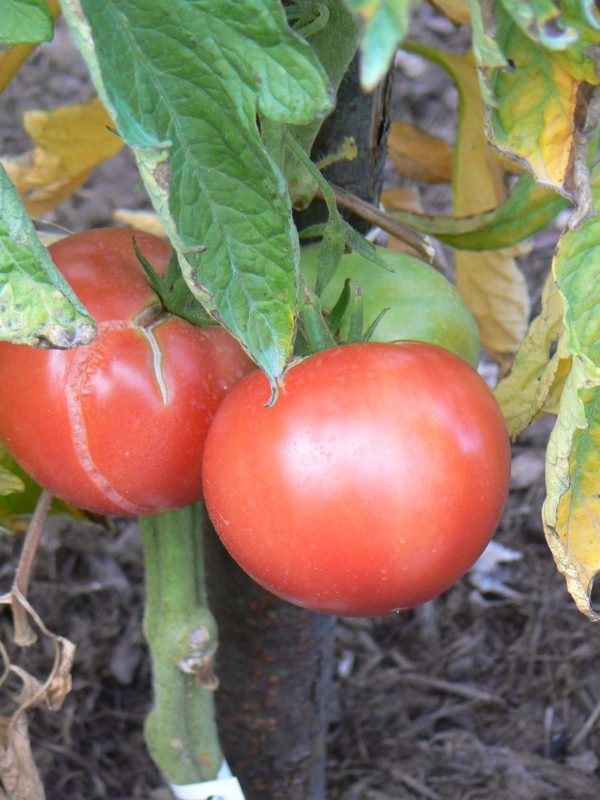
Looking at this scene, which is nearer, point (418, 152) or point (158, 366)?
point (158, 366)

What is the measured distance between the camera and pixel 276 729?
1146 mm

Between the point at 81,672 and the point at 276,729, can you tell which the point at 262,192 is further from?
the point at 81,672

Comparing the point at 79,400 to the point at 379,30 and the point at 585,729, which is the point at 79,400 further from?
the point at 585,729

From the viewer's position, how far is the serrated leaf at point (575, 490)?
58 cm

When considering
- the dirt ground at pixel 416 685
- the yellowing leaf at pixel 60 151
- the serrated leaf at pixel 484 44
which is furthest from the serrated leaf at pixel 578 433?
A: the dirt ground at pixel 416 685

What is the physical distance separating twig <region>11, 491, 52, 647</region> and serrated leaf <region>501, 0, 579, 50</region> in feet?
1.73

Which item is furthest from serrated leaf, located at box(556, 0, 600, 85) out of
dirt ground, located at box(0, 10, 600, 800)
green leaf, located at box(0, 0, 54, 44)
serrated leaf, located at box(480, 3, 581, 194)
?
dirt ground, located at box(0, 10, 600, 800)

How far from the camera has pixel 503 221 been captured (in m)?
0.84

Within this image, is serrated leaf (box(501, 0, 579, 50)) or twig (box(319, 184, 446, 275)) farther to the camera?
twig (box(319, 184, 446, 275))

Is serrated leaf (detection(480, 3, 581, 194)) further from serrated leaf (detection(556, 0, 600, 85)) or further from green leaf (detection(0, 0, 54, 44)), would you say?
green leaf (detection(0, 0, 54, 44))

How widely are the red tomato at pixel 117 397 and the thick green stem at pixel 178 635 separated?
14cm

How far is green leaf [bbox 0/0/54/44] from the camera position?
530 mm

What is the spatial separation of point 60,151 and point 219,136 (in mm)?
475

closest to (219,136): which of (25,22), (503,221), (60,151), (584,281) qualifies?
(25,22)
